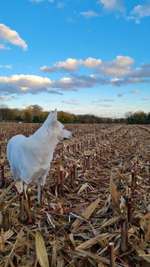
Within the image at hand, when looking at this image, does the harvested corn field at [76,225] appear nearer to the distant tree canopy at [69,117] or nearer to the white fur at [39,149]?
the white fur at [39,149]

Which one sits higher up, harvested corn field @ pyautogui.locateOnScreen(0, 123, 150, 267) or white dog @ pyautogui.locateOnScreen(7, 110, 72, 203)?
white dog @ pyautogui.locateOnScreen(7, 110, 72, 203)

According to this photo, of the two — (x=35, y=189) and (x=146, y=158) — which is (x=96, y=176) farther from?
(x=146, y=158)

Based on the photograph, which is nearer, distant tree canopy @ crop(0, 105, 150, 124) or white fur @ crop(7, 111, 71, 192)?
white fur @ crop(7, 111, 71, 192)

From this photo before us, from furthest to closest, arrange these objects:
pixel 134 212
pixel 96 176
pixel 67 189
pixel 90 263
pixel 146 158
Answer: pixel 146 158, pixel 96 176, pixel 67 189, pixel 134 212, pixel 90 263

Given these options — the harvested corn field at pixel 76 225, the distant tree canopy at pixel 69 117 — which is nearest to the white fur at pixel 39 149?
the harvested corn field at pixel 76 225

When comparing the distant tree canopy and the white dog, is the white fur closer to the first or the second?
the white dog

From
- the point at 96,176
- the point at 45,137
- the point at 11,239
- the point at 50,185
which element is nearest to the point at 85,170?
the point at 96,176

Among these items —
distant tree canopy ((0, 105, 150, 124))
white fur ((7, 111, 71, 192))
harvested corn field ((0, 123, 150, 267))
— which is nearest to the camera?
harvested corn field ((0, 123, 150, 267))

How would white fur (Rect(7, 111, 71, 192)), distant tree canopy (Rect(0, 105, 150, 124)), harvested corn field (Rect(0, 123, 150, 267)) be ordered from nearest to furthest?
1. harvested corn field (Rect(0, 123, 150, 267))
2. white fur (Rect(7, 111, 71, 192))
3. distant tree canopy (Rect(0, 105, 150, 124))

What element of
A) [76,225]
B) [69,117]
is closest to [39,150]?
[76,225]

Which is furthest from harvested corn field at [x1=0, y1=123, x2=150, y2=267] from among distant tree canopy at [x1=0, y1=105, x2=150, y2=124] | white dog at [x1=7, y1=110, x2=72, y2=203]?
distant tree canopy at [x1=0, y1=105, x2=150, y2=124]

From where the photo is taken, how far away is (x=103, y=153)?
1175 centimetres

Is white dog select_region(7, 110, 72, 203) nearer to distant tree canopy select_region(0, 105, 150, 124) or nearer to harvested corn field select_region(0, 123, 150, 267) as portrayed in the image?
harvested corn field select_region(0, 123, 150, 267)

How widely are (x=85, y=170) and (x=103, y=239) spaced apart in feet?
13.3
